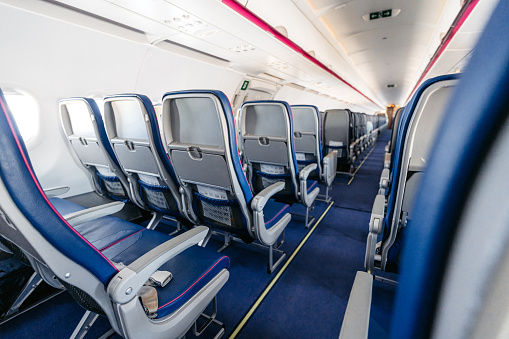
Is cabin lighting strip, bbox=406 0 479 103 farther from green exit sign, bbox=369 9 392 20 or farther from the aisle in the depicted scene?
the aisle

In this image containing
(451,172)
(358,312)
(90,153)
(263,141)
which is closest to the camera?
(451,172)

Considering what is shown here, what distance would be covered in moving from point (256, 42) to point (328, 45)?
10.3 ft

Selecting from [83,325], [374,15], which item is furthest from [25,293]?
[374,15]

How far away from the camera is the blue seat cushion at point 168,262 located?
1.39 metres

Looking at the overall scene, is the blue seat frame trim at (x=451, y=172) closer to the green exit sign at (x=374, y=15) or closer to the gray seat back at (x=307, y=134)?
the gray seat back at (x=307, y=134)

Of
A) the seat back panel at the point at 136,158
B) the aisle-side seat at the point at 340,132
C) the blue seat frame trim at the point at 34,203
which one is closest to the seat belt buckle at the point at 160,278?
the blue seat frame trim at the point at 34,203

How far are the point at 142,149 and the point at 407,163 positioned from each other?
214 cm

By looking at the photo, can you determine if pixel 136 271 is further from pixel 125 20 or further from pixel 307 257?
pixel 125 20

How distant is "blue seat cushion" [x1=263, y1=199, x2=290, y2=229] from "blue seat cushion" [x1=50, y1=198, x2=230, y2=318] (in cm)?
69

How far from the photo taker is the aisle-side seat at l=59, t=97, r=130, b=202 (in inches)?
105

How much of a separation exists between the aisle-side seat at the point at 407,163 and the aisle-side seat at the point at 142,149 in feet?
5.51

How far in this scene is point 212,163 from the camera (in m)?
1.91

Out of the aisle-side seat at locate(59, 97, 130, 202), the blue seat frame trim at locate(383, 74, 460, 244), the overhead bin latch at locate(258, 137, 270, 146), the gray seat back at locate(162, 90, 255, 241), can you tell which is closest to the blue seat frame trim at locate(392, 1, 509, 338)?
the blue seat frame trim at locate(383, 74, 460, 244)

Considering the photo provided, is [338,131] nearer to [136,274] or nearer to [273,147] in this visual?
[273,147]
